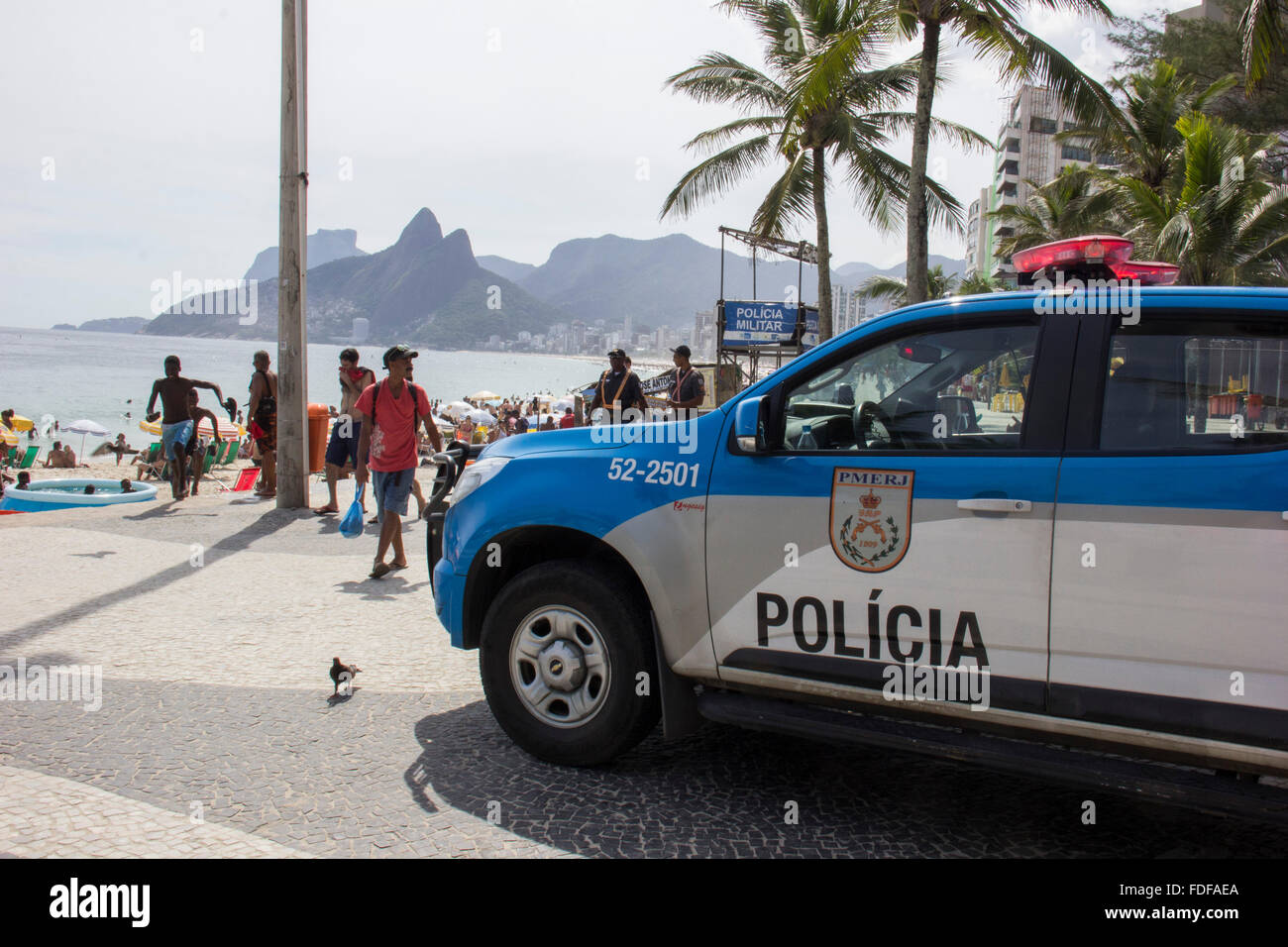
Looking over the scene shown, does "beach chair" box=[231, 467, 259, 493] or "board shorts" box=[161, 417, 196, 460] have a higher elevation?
"board shorts" box=[161, 417, 196, 460]

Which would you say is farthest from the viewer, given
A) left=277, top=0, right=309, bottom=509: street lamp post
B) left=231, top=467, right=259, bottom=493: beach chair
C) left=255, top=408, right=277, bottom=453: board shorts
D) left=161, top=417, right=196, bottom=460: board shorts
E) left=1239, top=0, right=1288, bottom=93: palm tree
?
A: left=231, top=467, right=259, bottom=493: beach chair

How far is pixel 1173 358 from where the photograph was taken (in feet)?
9.07

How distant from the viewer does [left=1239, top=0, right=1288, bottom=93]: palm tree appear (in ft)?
39.7

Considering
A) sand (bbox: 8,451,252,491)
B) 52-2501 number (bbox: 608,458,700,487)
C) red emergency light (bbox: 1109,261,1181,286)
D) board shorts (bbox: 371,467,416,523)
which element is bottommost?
sand (bbox: 8,451,252,491)

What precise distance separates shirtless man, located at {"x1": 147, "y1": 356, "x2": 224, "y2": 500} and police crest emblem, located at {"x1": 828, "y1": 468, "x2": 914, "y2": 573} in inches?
400

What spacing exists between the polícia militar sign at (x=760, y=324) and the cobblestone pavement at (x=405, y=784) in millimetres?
19162

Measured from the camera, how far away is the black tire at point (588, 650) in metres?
3.44

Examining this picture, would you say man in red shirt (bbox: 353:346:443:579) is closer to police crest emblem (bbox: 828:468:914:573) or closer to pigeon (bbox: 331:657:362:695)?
pigeon (bbox: 331:657:362:695)

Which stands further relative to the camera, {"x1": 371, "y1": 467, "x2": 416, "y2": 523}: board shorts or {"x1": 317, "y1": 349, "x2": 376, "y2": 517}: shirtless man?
{"x1": 317, "y1": 349, "x2": 376, "y2": 517}: shirtless man

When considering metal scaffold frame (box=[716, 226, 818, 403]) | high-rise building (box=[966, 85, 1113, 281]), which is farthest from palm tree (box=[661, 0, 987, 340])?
high-rise building (box=[966, 85, 1113, 281])

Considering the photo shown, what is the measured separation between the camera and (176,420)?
11.5m
